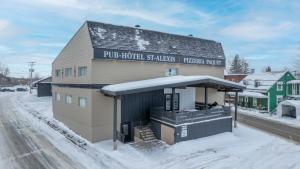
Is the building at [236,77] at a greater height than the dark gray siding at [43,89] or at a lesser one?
greater

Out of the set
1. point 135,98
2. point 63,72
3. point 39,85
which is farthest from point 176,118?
point 39,85

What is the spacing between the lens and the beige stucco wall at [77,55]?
1788 cm

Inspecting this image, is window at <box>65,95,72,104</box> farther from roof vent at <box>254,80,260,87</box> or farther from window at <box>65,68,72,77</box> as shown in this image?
roof vent at <box>254,80,260,87</box>

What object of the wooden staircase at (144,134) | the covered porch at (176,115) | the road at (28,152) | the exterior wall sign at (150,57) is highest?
the exterior wall sign at (150,57)

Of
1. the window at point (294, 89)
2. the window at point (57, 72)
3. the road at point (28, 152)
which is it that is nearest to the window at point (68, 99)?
the road at point (28, 152)

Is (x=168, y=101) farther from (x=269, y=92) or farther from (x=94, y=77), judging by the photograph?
(x=269, y=92)

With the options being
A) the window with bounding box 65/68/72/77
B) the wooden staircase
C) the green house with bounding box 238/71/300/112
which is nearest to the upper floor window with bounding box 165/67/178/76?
the wooden staircase

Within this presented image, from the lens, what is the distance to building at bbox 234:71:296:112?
36938mm

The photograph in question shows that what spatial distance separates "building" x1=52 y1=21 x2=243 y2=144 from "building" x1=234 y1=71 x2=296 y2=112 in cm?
1842

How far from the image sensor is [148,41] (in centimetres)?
2092

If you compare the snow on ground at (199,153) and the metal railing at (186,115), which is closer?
the snow on ground at (199,153)

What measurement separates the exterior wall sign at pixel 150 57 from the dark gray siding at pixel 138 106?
2930 mm

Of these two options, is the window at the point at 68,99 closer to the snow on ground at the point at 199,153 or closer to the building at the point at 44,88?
the snow on ground at the point at 199,153

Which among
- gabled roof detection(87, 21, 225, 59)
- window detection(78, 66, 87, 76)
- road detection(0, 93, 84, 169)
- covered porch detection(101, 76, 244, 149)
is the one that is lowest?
road detection(0, 93, 84, 169)
